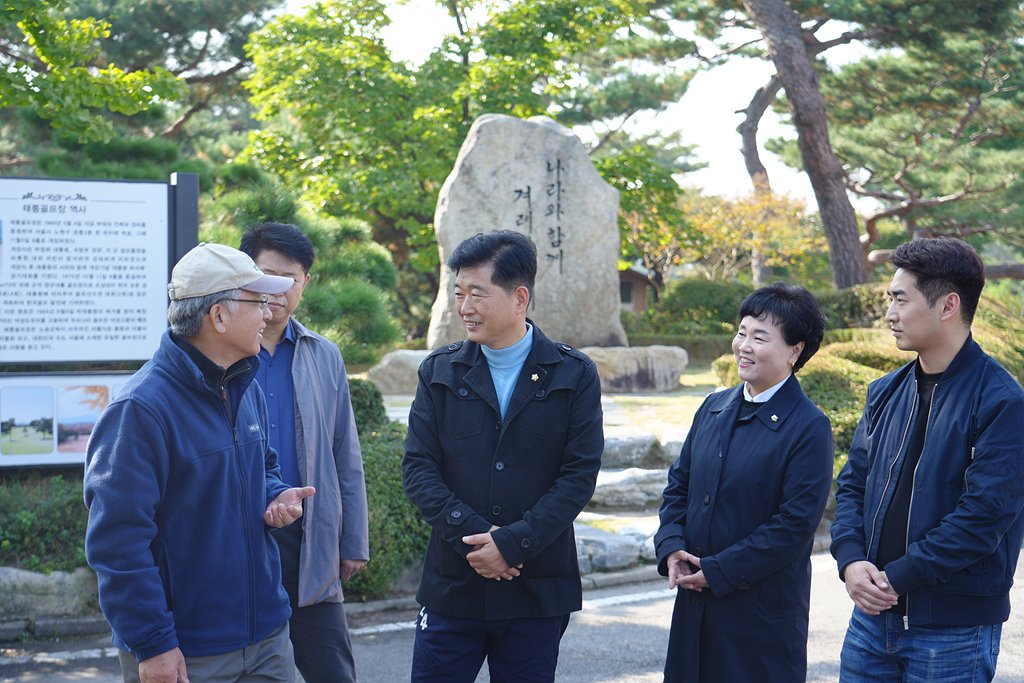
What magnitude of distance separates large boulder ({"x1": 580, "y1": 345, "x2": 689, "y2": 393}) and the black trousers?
7.71 m

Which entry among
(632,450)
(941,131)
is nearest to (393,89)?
(632,450)

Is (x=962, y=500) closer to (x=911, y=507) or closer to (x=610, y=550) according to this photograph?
(x=911, y=507)

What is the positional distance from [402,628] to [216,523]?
2.36 metres

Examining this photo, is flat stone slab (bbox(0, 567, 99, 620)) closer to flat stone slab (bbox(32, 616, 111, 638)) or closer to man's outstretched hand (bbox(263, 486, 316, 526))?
flat stone slab (bbox(32, 616, 111, 638))

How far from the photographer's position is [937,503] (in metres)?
2.14

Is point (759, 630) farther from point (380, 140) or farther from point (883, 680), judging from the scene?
point (380, 140)

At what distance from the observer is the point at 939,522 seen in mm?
2139

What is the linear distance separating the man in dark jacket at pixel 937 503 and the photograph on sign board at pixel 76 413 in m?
3.84

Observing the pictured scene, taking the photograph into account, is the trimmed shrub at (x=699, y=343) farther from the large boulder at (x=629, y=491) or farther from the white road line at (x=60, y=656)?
the white road line at (x=60, y=656)

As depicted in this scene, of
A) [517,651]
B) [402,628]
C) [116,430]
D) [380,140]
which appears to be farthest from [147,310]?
[380,140]

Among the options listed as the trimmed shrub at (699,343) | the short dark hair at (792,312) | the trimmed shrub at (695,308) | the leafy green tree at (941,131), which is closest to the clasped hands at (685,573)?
the short dark hair at (792,312)

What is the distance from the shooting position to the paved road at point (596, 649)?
3486mm

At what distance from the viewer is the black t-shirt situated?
2.21 metres

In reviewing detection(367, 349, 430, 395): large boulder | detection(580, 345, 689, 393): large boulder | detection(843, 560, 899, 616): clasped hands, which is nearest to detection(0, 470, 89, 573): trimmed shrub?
detection(843, 560, 899, 616): clasped hands
